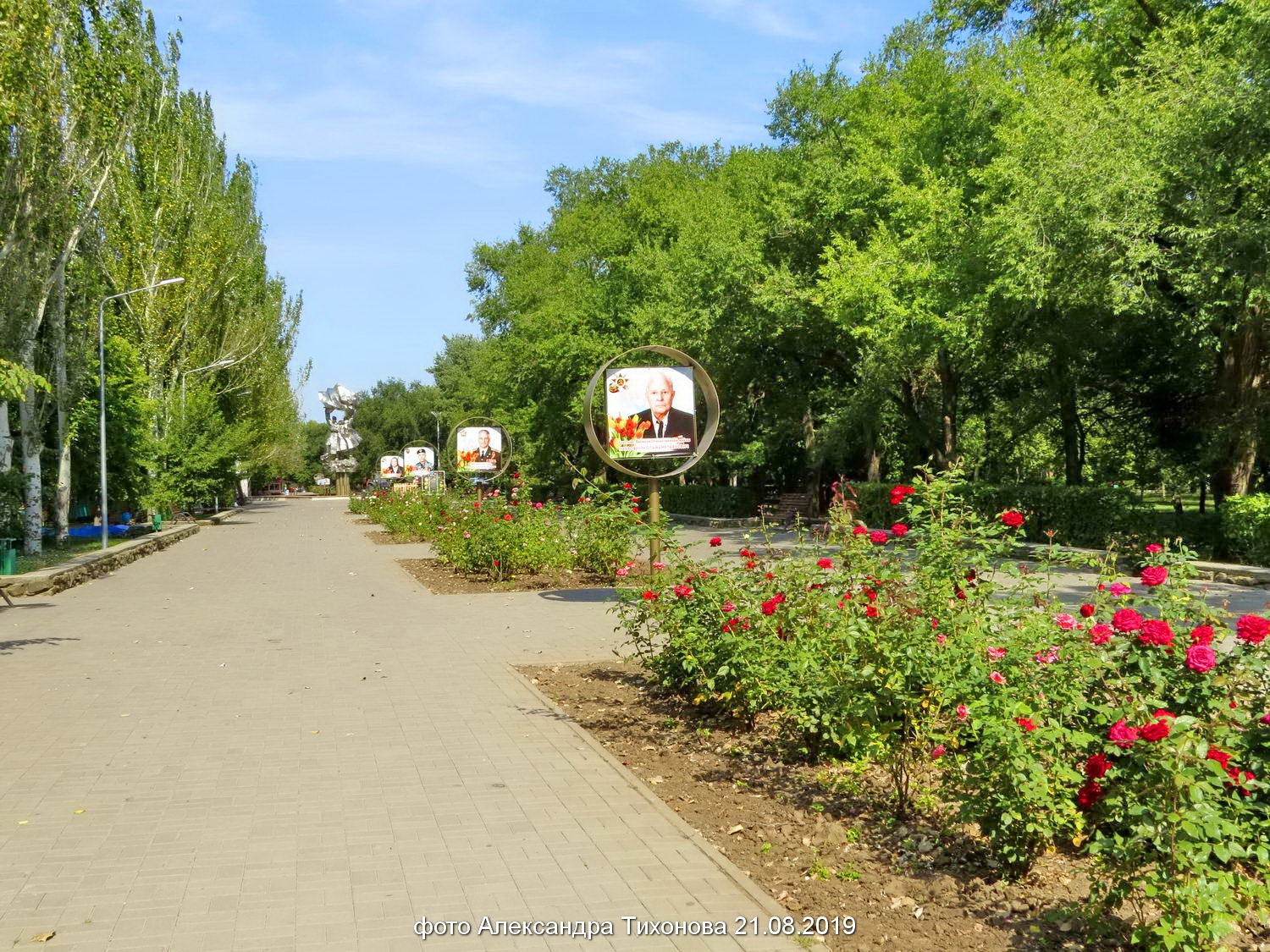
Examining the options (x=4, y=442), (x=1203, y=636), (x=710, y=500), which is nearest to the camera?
(x=1203, y=636)

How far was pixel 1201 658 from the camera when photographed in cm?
395

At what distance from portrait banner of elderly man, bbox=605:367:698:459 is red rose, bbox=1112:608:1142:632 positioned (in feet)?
34.8

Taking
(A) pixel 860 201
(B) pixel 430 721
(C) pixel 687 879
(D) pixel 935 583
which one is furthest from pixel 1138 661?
(A) pixel 860 201

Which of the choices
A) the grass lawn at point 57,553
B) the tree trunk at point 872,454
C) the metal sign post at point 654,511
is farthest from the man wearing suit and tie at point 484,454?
the metal sign post at point 654,511

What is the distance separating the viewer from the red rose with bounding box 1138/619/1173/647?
412cm

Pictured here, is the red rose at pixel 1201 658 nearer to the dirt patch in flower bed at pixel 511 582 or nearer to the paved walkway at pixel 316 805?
the paved walkway at pixel 316 805

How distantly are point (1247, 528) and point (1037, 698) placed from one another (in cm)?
1493

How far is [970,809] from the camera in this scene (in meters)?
4.33

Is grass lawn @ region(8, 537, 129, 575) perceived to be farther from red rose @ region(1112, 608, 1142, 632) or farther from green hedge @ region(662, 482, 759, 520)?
red rose @ region(1112, 608, 1142, 632)

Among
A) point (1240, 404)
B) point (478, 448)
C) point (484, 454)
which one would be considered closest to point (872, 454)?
point (484, 454)

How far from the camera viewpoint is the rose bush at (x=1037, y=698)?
138 inches

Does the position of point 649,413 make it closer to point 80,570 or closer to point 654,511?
point 654,511

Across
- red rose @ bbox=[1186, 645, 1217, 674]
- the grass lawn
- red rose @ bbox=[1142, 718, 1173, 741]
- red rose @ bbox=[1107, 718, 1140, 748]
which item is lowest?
the grass lawn

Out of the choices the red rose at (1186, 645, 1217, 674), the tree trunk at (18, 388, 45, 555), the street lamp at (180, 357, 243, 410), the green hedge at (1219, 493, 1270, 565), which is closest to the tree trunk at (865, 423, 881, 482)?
the green hedge at (1219, 493, 1270, 565)
